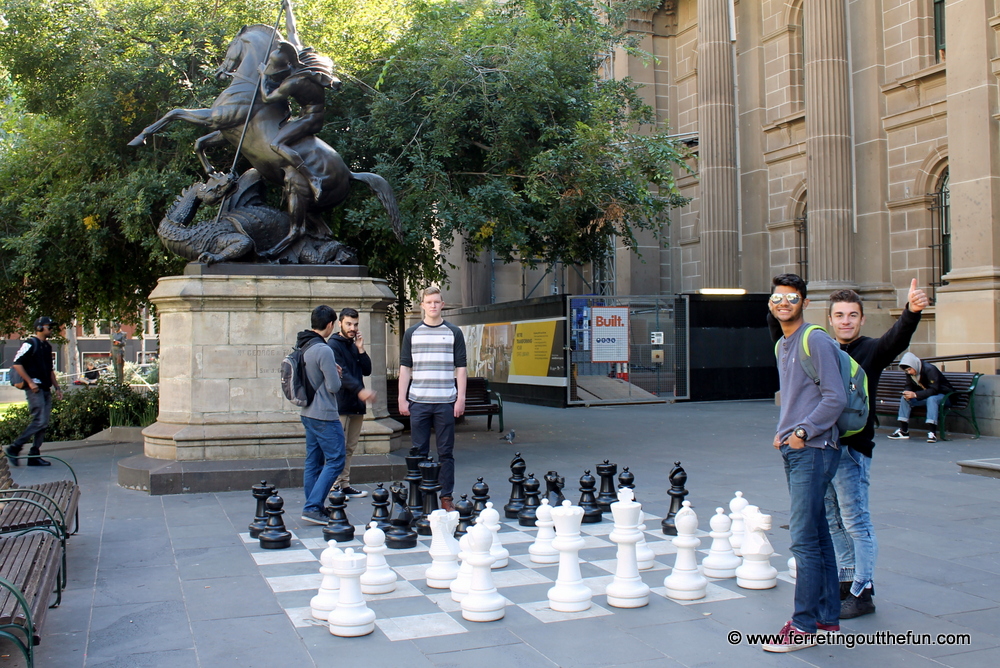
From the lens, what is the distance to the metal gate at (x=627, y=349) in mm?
20453

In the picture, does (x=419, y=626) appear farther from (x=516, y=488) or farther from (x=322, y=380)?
(x=322, y=380)

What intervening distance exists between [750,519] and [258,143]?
741 cm

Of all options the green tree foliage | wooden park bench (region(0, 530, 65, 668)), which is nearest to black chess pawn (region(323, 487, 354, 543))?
wooden park bench (region(0, 530, 65, 668))

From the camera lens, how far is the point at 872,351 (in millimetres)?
4777

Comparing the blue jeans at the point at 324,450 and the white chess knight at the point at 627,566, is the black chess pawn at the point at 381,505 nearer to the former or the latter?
the blue jeans at the point at 324,450

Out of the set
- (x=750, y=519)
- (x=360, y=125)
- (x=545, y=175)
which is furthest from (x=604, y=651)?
(x=360, y=125)

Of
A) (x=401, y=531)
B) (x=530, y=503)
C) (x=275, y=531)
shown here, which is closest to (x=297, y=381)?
(x=275, y=531)

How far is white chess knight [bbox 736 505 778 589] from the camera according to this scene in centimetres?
525

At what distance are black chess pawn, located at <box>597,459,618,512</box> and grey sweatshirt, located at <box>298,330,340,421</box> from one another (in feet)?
7.54

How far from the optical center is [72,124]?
43.9ft

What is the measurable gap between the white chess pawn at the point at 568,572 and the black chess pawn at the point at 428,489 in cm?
201

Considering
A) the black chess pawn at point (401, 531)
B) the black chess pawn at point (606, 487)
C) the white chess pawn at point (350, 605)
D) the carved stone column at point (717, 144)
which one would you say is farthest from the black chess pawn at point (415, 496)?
the carved stone column at point (717, 144)

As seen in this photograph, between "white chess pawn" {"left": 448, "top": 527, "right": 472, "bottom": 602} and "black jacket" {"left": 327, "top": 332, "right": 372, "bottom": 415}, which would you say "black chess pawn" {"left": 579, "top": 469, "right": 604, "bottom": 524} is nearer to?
"black jacket" {"left": 327, "top": 332, "right": 372, "bottom": 415}

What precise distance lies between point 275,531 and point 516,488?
2.02 meters
